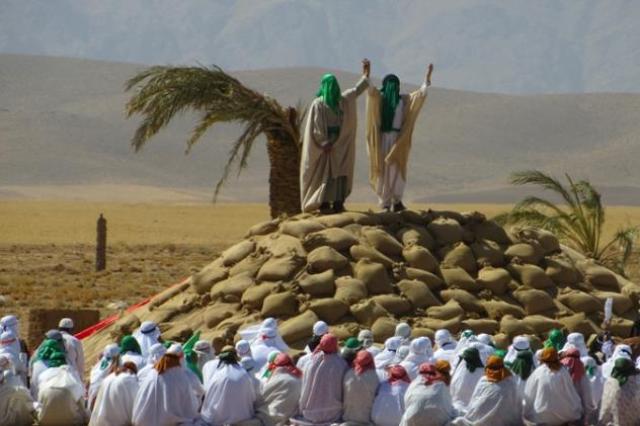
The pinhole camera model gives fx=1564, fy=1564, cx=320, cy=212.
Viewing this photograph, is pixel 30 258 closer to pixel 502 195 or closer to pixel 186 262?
pixel 186 262

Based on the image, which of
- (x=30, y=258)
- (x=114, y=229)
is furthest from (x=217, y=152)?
(x=30, y=258)

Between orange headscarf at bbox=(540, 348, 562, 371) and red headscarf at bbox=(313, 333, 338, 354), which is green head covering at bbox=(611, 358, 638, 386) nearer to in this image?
orange headscarf at bbox=(540, 348, 562, 371)

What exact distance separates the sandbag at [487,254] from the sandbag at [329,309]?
2131 millimetres

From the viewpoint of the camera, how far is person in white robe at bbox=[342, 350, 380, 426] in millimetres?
14117

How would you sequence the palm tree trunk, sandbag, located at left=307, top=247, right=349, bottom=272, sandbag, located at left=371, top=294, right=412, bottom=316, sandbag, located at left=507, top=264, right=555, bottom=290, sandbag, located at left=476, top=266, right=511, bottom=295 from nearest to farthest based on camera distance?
sandbag, located at left=371, top=294, right=412, bottom=316 < sandbag, located at left=307, top=247, right=349, bottom=272 < sandbag, located at left=476, top=266, right=511, bottom=295 < sandbag, located at left=507, top=264, right=555, bottom=290 < the palm tree trunk

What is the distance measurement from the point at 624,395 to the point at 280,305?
16.0 feet

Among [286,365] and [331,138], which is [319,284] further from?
[286,365]

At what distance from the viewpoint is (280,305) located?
17359mm

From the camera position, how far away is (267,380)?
14461 mm

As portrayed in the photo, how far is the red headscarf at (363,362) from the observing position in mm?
14125

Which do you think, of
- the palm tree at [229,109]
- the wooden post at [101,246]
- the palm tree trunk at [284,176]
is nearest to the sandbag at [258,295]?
the palm tree at [229,109]

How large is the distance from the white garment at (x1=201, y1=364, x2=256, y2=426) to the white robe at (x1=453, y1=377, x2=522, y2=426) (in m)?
1.97

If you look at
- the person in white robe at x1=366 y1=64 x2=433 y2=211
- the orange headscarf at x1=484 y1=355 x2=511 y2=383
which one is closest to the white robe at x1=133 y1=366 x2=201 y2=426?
the orange headscarf at x1=484 y1=355 x2=511 y2=383

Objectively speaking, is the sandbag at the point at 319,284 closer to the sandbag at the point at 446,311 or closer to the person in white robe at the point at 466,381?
the sandbag at the point at 446,311
